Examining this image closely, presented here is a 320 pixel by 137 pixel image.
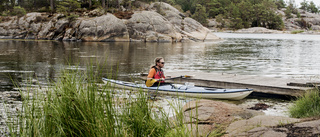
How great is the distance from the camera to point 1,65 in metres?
19.3

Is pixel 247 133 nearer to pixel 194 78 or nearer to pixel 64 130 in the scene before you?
pixel 64 130

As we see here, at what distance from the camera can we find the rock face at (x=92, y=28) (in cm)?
4569

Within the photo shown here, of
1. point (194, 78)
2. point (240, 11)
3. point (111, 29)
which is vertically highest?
point (240, 11)

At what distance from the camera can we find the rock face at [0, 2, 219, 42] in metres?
45.7

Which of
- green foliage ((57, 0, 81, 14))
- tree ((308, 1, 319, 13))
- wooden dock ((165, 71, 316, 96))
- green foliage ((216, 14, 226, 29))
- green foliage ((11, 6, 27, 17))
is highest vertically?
tree ((308, 1, 319, 13))

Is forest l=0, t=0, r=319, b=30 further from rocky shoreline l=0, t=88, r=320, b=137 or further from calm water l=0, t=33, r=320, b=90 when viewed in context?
rocky shoreline l=0, t=88, r=320, b=137

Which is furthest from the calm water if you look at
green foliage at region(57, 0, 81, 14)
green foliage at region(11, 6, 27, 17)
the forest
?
the forest

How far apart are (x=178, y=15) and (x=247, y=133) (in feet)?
178

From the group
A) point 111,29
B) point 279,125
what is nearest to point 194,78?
point 279,125

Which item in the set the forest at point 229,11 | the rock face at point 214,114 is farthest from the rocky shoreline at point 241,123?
the forest at point 229,11

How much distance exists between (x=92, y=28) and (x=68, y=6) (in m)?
10.5

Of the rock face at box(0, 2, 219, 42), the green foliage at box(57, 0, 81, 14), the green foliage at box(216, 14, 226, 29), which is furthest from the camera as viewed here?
the green foliage at box(216, 14, 226, 29)

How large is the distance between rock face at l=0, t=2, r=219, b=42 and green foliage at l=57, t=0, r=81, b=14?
1089 millimetres

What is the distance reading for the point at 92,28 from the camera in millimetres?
45375
